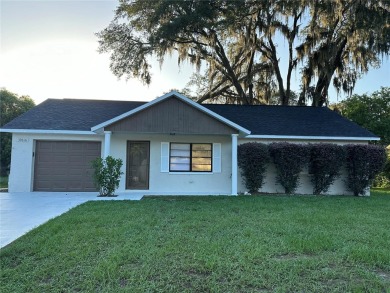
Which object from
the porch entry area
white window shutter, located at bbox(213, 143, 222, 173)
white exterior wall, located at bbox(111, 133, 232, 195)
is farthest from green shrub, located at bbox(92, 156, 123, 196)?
white window shutter, located at bbox(213, 143, 222, 173)

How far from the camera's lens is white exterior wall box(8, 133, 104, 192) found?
36.9 ft

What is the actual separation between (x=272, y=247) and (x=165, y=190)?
25.6ft

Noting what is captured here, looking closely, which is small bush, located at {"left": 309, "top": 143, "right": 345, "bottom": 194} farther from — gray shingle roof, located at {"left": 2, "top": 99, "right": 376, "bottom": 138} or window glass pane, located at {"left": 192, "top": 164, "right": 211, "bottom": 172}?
window glass pane, located at {"left": 192, "top": 164, "right": 211, "bottom": 172}

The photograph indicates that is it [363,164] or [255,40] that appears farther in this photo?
[255,40]

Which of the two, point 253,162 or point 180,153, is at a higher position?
point 180,153

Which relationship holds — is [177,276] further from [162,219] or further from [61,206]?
[61,206]

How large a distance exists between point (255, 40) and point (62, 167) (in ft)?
43.1

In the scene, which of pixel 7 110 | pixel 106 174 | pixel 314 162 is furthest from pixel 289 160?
pixel 7 110

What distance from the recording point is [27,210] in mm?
7578

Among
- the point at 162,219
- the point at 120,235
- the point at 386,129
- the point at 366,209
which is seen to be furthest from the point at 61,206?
the point at 386,129

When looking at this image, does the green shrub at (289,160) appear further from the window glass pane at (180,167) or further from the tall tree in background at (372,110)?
the tall tree in background at (372,110)

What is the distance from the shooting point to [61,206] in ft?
26.7

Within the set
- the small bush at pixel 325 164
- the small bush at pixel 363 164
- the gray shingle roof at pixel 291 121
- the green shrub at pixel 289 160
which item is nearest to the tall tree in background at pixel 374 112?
the gray shingle roof at pixel 291 121

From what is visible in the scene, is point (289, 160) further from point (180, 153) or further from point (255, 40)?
point (255, 40)
